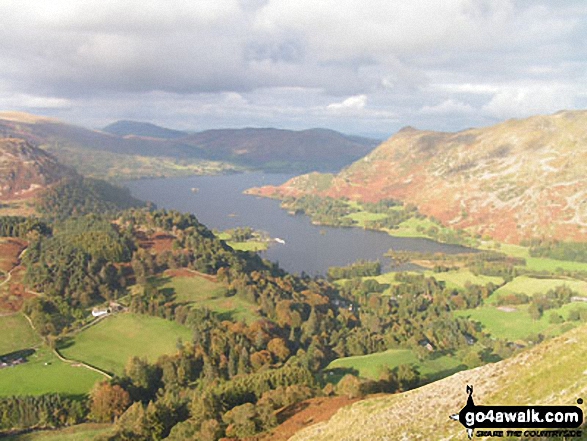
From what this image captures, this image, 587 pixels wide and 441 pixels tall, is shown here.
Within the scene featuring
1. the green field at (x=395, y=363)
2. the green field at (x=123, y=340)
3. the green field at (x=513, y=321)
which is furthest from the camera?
the green field at (x=513, y=321)

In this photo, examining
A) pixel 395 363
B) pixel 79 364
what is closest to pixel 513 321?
pixel 395 363

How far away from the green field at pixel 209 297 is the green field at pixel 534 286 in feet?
246

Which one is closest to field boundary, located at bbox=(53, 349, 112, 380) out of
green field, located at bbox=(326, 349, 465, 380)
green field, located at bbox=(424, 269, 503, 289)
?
green field, located at bbox=(326, 349, 465, 380)

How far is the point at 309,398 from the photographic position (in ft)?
201

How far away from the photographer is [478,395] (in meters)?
35.5

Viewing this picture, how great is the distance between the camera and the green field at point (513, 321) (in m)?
106

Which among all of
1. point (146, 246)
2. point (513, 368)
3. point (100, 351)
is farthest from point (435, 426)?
point (146, 246)

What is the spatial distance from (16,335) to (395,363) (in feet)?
251

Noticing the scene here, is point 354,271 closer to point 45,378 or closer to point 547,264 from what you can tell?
point 547,264

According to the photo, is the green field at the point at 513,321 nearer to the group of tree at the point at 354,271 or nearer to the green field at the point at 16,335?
the group of tree at the point at 354,271

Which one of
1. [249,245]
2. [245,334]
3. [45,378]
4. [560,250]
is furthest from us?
[249,245]

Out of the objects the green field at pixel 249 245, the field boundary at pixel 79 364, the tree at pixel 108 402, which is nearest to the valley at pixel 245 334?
the tree at pixel 108 402

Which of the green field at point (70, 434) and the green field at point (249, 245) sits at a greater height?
the green field at point (249, 245)

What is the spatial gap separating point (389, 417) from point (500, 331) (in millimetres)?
82276
